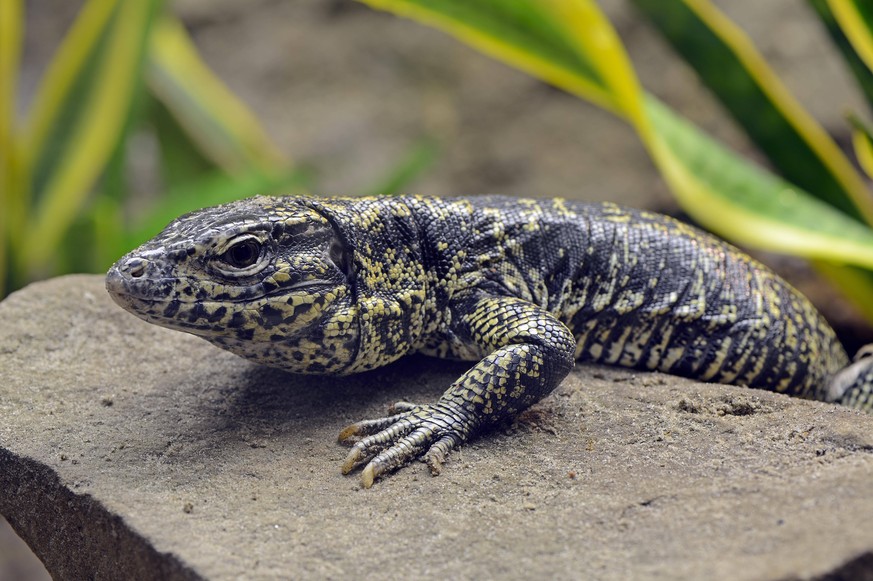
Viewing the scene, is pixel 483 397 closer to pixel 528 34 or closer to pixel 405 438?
pixel 405 438

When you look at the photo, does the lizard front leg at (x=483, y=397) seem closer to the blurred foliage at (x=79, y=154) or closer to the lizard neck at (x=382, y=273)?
the lizard neck at (x=382, y=273)

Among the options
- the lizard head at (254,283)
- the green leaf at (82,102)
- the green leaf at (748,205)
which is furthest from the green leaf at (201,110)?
the lizard head at (254,283)

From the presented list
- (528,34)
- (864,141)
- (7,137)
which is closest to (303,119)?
(7,137)

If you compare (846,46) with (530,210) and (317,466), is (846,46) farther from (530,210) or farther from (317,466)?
(317,466)

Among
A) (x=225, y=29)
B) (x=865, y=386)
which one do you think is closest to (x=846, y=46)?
(x=865, y=386)

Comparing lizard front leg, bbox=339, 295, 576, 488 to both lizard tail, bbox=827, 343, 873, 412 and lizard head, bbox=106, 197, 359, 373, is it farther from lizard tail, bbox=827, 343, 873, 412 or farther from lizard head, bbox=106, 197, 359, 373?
lizard tail, bbox=827, 343, 873, 412

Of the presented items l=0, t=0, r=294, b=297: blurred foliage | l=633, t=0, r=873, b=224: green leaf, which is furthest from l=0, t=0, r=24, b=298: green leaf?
l=633, t=0, r=873, b=224: green leaf
